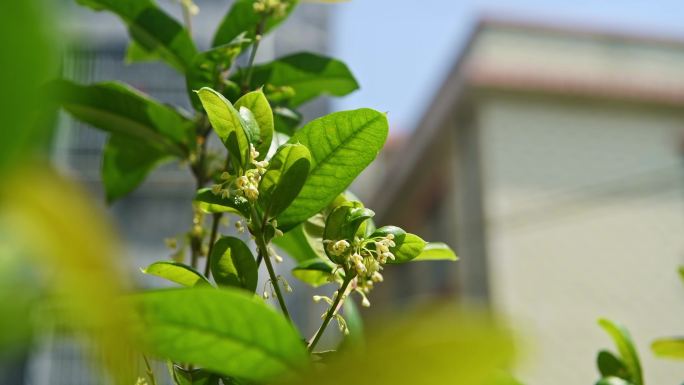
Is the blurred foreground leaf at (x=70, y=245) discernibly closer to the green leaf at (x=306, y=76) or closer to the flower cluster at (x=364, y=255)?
the flower cluster at (x=364, y=255)

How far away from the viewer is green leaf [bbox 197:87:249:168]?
359mm

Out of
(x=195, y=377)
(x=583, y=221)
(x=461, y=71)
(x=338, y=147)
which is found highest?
(x=461, y=71)

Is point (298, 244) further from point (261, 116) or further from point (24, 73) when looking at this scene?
point (24, 73)

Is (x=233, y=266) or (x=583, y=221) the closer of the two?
(x=233, y=266)

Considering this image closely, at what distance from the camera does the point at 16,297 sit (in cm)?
13

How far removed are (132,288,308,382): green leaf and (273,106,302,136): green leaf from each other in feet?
0.86

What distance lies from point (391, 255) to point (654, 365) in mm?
5590

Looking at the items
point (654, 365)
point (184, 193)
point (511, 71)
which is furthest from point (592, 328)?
point (184, 193)

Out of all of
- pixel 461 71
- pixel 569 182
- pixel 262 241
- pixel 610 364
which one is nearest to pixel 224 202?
pixel 262 241

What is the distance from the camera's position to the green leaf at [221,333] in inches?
8.5

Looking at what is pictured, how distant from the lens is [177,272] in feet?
1.26

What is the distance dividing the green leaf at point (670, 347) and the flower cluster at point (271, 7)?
314mm

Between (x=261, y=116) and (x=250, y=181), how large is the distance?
4cm

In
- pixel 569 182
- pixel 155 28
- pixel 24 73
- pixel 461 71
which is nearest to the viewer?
pixel 24 73
